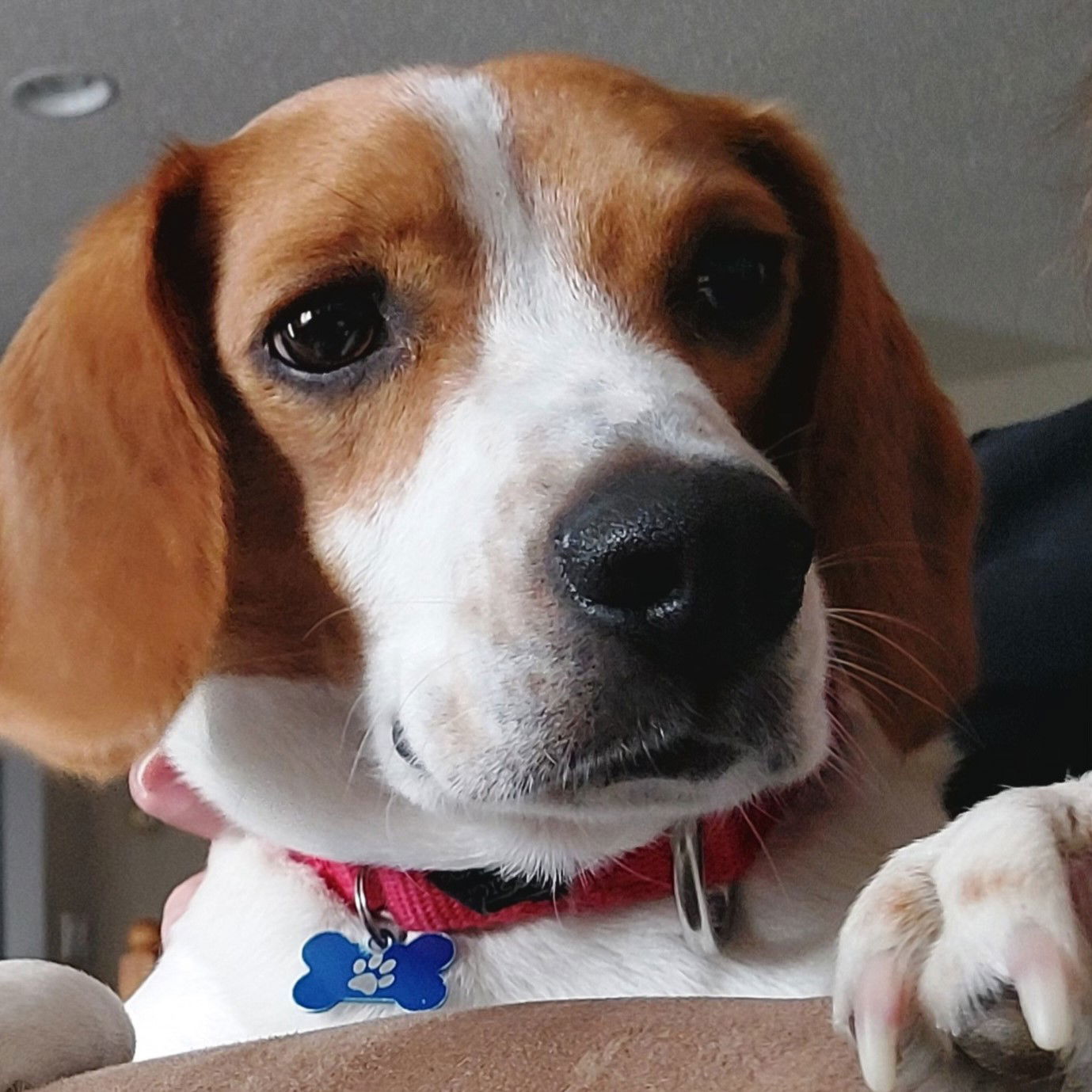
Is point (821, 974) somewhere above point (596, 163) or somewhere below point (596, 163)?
below

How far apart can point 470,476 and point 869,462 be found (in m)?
0.34

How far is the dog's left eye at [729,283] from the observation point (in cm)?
96

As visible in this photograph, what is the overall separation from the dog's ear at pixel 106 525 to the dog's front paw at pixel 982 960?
1.45 feet

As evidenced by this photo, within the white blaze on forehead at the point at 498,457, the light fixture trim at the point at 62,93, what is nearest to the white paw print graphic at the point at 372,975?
the white blaze on forehead at the point at 498,457

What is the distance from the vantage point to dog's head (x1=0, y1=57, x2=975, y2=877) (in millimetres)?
736

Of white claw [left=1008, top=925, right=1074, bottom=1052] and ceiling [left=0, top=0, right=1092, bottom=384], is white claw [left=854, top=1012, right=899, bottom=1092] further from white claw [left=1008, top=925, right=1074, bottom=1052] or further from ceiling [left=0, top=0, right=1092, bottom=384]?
ceiling [left=0, top=0, right=1092, bottom=384]

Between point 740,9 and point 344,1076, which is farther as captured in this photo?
point 740,9

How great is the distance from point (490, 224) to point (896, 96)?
2.45m

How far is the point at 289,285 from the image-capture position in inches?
36.3

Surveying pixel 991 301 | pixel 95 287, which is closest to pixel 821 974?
pixel 95 287

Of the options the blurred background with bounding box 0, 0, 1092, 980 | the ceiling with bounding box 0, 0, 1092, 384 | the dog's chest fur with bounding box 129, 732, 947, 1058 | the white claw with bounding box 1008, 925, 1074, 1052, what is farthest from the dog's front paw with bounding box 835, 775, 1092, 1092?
the ceiling with bounding box 0, 0, 1092, 384

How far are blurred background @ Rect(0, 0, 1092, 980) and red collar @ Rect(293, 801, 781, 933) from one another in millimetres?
1499

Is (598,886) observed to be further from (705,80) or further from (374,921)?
(705,80)

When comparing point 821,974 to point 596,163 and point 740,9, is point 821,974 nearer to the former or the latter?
point 596,163
